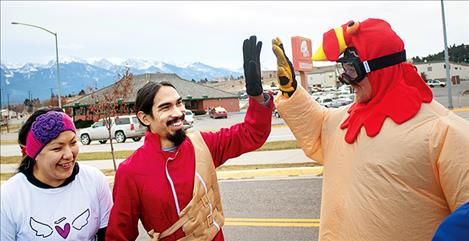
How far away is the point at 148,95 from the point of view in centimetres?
225

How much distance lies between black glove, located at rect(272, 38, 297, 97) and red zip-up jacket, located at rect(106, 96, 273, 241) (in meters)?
0.13

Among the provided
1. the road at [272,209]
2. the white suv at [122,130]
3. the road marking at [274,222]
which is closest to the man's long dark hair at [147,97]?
the road at [272,209]

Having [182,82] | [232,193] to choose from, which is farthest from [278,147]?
[182,82]

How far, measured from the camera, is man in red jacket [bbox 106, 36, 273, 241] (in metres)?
2.09

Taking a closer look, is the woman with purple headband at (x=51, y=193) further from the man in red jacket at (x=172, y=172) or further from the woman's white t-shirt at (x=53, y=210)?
the man in red jacket at (x=172, y=172)

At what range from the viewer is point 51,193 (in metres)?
2.20

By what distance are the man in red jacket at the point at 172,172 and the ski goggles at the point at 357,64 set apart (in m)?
0.42

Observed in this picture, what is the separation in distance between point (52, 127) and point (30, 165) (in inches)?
10.4

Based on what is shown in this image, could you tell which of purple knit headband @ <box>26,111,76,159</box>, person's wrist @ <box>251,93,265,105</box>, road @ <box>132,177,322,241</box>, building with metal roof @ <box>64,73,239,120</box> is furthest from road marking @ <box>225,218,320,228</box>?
building with metal roof @ <box>64,73,239,120</box>

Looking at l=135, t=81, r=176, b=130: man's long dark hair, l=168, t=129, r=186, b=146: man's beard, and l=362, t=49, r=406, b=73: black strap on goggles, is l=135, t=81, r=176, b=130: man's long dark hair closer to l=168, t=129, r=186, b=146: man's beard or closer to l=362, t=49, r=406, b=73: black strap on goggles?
l=168, t=129, r=186, b=146: man's beard

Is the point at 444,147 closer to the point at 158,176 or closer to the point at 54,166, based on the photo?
the point at 158,176

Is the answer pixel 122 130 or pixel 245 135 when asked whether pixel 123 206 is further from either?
pixel 122 130

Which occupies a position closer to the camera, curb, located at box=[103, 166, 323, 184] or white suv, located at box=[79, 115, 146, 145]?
curb, located at box=[103, 166, 323, 184]

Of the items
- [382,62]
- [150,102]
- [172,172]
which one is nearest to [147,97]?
[150,102]
